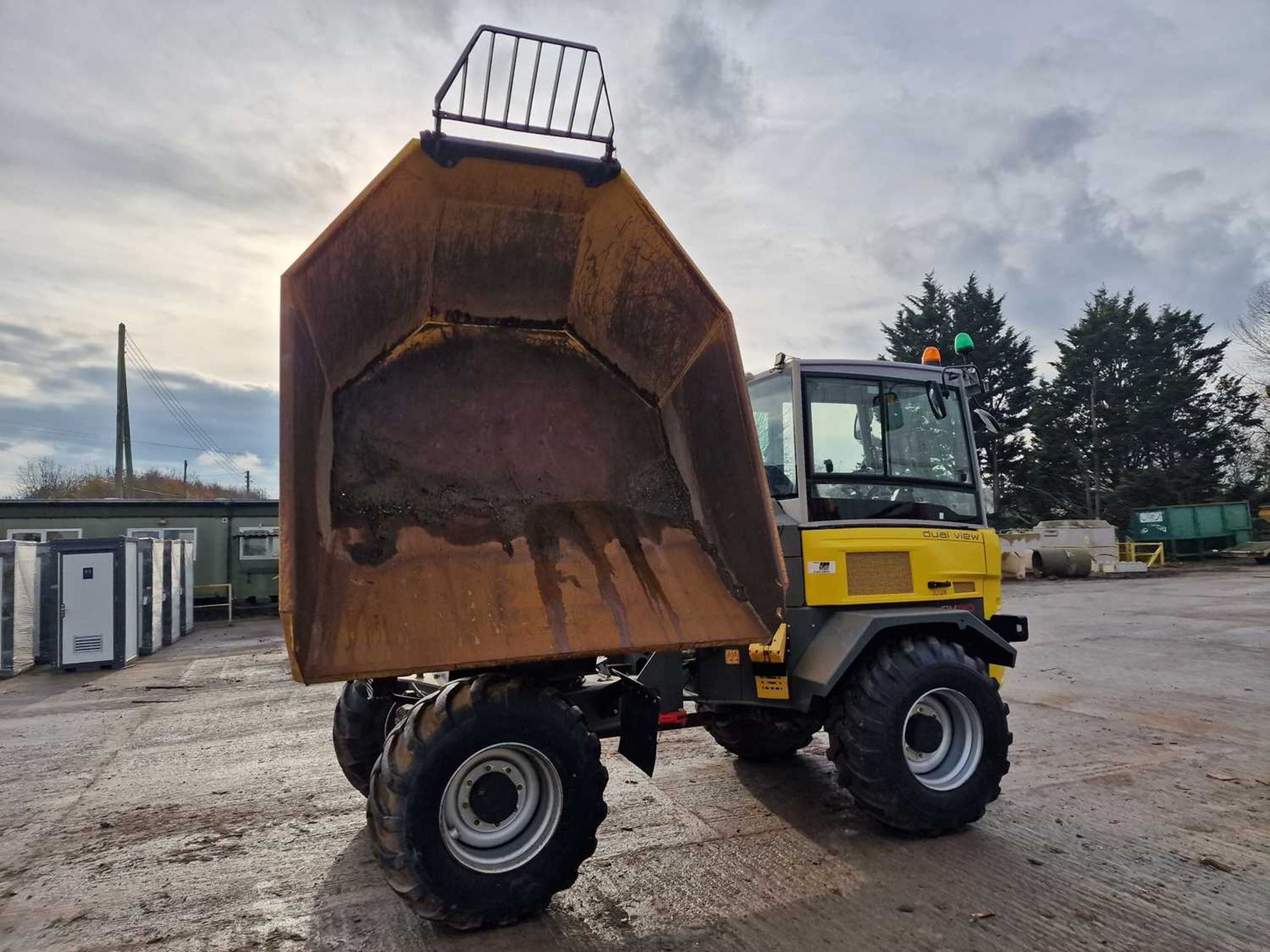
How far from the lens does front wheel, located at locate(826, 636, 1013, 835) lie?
4.20m

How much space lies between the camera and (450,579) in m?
3.54

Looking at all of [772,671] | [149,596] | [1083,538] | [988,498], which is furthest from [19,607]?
[1083,538]

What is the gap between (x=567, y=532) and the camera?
3904 millimetres

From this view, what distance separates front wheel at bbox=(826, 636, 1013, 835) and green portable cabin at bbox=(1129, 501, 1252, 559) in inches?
1428

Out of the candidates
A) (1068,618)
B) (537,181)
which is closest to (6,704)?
(537,181)

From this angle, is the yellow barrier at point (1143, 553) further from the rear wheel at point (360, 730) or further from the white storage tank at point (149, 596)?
the rear wheel at point (360, 730)

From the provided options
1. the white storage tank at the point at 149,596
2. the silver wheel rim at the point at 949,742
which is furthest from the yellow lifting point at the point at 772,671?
the white storage tank at the point at 149,596

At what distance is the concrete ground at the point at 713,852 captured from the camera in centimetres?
338

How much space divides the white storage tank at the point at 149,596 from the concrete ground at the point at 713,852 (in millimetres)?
7254

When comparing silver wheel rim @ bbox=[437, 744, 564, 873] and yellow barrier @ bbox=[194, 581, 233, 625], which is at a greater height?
yellow barrier @ bbox=[194, 581, 233, 625]

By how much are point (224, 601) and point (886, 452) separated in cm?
2162

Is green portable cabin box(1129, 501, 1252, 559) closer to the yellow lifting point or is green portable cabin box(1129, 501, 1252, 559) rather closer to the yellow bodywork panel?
the yellow bodywork panel

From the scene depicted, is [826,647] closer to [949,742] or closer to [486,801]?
[949,742]

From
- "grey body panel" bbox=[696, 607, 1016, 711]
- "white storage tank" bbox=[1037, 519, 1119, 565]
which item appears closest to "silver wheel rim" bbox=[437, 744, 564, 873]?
"grey body panel" bbox=[696, 607, 1016, 711]
